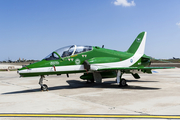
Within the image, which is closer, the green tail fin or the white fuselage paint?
the white fuselage paint

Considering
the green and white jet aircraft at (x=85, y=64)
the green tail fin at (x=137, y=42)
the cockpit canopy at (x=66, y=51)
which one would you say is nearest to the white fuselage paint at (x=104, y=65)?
the green and white jet aircraft at (x=85, y=64)

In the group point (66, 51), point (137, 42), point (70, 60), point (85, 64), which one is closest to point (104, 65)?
point (85, 64)

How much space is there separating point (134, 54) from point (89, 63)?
18.2 ft

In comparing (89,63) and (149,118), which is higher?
(89,63)

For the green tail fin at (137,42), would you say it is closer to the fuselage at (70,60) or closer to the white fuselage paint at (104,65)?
the white fuselage paint at (104,65)

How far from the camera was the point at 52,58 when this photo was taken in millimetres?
10984

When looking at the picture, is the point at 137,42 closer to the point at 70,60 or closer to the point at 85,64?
the point at 85,64

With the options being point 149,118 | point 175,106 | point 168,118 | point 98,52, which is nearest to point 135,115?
point 149,118

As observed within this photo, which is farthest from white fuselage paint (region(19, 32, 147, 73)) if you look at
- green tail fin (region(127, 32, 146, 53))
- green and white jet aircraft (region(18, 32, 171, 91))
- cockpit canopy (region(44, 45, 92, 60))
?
cockpit canopy (region(44, 45, 92, 60))

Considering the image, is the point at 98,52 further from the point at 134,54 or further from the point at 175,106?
the point at 175,106

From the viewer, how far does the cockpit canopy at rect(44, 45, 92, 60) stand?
1109 centimetres

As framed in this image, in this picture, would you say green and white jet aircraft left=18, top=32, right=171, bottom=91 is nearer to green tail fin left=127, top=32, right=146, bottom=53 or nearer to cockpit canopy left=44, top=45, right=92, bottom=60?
cockpit canopy left=44, top=45, right=92, bottom=60

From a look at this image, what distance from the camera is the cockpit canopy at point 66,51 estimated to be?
11.1 meters

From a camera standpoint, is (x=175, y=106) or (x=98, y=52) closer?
(x=175, y=106)
